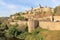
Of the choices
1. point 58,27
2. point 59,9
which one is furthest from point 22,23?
point 58,27

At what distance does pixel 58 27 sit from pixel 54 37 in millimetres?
6898

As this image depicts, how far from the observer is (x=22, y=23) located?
189 ft

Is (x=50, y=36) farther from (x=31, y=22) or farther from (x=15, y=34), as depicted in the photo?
(x=15, y=34)

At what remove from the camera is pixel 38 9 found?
80.9 metres

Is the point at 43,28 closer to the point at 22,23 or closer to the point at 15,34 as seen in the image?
the point at 15,34

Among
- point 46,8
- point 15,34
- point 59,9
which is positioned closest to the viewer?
point 15,34

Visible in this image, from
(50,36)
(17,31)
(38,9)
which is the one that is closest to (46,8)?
(38,9)

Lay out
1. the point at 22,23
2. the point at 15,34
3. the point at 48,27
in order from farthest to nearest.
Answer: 1. the point at 22,23
2. the point at 15,34
3. the point at 48,27

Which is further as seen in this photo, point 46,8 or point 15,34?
point 46,8

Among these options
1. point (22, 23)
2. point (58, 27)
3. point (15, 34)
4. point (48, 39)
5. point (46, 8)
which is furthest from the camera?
point (46, 8)

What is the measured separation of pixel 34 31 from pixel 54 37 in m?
9.25

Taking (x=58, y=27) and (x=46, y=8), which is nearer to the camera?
(x=58, y=27)

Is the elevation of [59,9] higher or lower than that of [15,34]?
higher

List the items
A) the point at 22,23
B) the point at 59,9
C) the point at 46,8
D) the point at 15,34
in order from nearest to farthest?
the point at 15,34 < the point at 22,23 < the point at 59,9 < the point at 46,8
